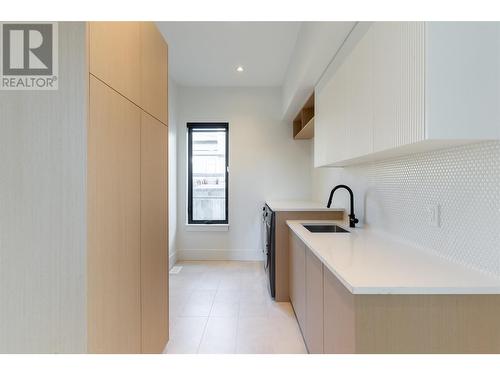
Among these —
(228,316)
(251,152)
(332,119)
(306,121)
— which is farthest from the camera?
(251,152)

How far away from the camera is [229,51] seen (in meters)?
3.34

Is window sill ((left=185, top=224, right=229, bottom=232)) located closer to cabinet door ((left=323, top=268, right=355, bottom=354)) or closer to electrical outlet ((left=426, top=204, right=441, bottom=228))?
cabinet door ((left=323, top=268, right=355, bottom=354))

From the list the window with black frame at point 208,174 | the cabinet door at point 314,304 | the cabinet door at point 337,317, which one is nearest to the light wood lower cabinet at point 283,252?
the cabinet door at point 314,304

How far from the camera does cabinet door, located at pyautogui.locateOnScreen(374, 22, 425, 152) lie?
1.11 m

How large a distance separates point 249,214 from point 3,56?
3624mm

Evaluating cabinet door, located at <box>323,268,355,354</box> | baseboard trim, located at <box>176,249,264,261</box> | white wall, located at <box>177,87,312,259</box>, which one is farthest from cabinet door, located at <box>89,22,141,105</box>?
baseboard trim, located at <box>176,249,264,261</box>

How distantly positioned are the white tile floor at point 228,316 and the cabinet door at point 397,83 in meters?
1.67

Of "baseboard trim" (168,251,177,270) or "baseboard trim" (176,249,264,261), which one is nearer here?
"baseboard trim" (168,251,177,270)

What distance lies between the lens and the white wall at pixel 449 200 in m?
1.16

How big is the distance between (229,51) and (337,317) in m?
3.04

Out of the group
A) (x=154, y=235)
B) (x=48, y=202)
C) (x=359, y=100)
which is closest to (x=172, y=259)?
(x=154, y=235)

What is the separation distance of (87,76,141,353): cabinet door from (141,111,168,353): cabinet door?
3.3 inches

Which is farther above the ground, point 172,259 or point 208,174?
point 208,174

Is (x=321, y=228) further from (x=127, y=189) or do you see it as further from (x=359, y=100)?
(x=127, y=189)
